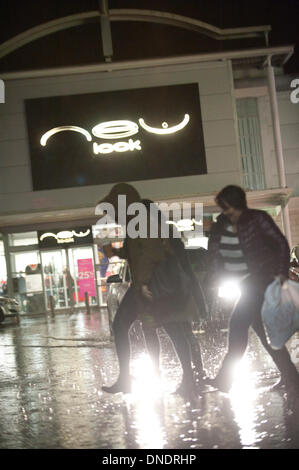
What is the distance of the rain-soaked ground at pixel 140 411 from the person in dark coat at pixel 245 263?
0.31 m

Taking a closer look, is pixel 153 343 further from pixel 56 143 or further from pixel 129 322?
pixel 56 143

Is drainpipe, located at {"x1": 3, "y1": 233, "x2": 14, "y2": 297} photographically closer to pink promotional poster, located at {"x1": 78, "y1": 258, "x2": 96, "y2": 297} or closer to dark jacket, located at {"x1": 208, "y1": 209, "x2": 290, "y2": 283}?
pink promotional poster, located at {"x1": 78, "y1": 258, "x2": 96, "y2": 297}

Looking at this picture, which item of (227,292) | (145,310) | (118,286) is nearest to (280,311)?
(145,310)

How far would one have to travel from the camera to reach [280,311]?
5988 mm

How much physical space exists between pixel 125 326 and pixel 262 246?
59.7 inches

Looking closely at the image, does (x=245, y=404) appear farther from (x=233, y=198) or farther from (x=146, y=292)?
(x=233, y=198)

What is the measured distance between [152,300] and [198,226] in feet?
72.4

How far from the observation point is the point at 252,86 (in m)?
30.1

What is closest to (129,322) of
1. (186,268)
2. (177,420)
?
(186,268)

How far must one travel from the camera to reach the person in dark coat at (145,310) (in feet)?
21.9

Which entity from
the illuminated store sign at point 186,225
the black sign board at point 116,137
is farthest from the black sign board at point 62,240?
the illuminated store sign at point 186,225

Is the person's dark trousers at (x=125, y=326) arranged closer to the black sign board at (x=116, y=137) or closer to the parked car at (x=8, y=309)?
the parked car at (x=8, y=309)

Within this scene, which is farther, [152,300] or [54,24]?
[54,24]
